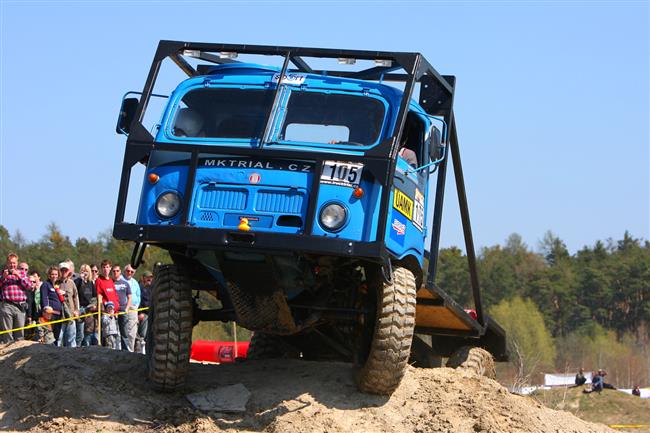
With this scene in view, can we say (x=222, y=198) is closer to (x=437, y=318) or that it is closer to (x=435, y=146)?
(x=435, y=146)

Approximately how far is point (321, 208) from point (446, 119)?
2.66 metres

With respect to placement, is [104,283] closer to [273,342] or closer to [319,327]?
[273,342]

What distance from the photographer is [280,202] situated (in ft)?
32.3

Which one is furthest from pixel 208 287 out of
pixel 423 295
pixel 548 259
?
pixel 548 259

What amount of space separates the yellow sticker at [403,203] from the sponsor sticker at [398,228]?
63 mm

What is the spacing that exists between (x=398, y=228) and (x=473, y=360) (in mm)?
3798

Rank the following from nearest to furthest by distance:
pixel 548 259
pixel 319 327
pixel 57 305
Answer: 1. pixel 319 327
2. pixel 57 305
3. pixel 548 259

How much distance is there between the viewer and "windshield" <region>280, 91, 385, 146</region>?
34.2 feet

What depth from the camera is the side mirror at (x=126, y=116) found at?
1072cm

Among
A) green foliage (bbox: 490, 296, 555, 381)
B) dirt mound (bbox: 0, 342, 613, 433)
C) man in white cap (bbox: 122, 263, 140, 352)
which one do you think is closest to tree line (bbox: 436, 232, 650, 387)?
green foliage (bbox: 490, 296, 555, 381)

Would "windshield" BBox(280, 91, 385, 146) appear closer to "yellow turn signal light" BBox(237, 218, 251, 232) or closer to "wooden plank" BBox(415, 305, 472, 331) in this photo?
"yellow turn signal light" BBox(237, 218, 251, 232)

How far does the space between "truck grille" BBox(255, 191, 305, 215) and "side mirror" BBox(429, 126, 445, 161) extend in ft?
5.73

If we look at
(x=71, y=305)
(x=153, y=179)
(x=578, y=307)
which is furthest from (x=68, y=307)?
(x=578, y=307)

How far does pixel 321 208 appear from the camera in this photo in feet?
32.1
